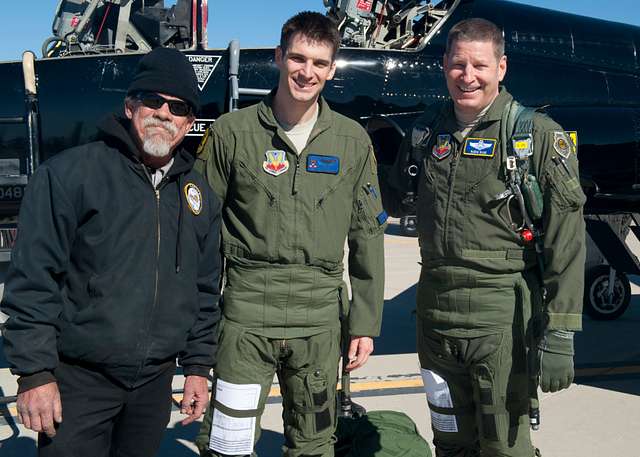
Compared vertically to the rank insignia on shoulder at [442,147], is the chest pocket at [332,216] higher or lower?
lower

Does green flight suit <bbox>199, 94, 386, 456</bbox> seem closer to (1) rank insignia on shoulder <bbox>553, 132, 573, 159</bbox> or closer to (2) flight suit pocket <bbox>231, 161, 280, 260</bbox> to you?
(2) flight suit pocket <bbox>231, 161, 280, 260</bbox>

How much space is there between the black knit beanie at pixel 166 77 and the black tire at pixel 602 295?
5.90 metres

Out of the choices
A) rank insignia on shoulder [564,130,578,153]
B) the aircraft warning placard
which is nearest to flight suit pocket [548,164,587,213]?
rank insignia on shoulder [564,130,578,153]

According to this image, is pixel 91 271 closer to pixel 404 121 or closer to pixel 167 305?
pixel 167 305

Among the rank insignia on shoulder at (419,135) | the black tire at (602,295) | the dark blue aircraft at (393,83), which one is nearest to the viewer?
the rank insignia on shoulder at (419,135)

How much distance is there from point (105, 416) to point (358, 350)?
1.06 m

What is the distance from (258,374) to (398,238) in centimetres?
1265

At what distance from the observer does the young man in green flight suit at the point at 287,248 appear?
100 inches

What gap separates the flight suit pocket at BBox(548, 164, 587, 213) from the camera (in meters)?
2.50

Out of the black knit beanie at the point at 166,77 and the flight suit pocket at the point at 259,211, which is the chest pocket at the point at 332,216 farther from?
the black knit beanie at the point at 166,77

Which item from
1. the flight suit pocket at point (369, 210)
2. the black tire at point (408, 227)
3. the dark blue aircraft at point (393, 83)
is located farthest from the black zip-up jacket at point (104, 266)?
the black tire at point (408, 227)

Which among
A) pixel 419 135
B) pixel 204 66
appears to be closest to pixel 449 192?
pixel 419 135

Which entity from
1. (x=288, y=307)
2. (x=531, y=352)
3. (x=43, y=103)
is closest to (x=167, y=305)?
(x=288, y=307)

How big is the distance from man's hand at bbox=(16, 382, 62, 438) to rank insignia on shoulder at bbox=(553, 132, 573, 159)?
196 centimetres
